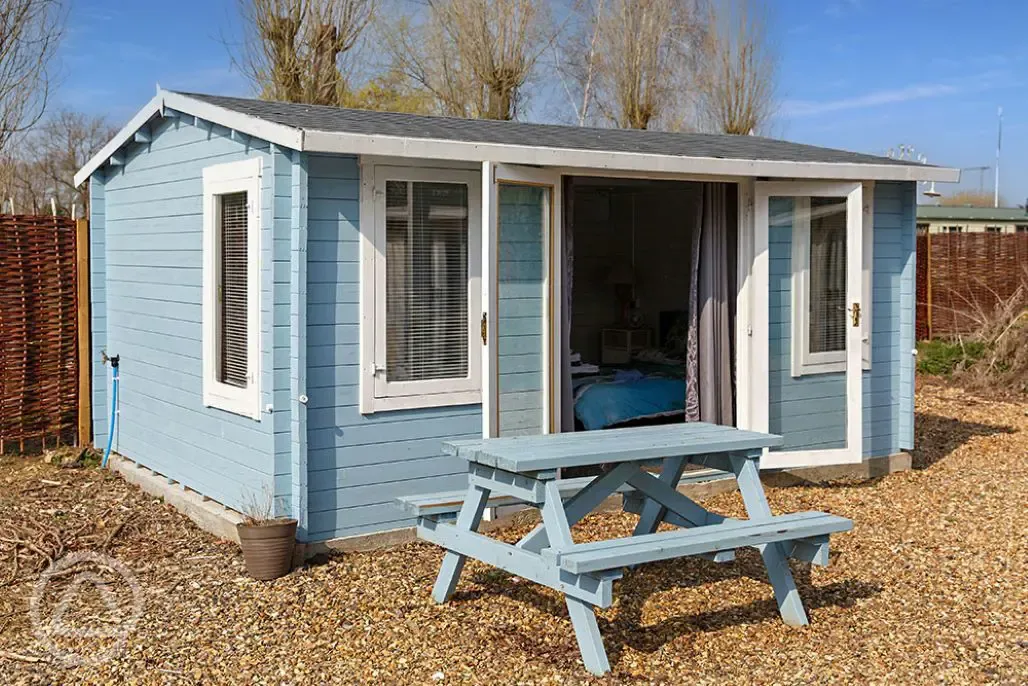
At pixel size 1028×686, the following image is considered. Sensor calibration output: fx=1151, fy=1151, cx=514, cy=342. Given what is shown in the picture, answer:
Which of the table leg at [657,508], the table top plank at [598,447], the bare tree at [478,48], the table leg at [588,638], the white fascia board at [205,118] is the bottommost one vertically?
the table leg at [588,638]

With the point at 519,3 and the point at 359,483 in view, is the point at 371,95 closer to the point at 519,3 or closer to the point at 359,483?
the point at 519,3

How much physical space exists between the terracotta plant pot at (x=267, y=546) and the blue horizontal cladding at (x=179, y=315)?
36cm

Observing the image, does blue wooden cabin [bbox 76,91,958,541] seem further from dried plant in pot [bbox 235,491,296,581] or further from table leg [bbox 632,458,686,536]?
table leg [bbox 632,458,686,536]

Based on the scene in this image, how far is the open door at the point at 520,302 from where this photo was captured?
596cm

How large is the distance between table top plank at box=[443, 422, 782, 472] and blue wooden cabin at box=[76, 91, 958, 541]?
1.00 metres

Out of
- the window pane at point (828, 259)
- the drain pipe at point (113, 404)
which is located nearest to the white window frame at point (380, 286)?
the window pane at point (828, 259)

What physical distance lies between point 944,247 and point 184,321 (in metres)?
12.6

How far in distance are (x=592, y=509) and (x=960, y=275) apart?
522 inches

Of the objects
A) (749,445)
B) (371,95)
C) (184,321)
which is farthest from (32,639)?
(371,95)

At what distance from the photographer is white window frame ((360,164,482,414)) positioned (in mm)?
5980

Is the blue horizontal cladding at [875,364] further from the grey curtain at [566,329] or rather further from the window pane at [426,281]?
the window pane at [426,281]

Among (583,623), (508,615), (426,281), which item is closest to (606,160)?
(426,281)

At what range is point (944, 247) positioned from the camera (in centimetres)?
1653

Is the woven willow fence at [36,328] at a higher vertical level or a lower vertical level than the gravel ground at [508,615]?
higher
